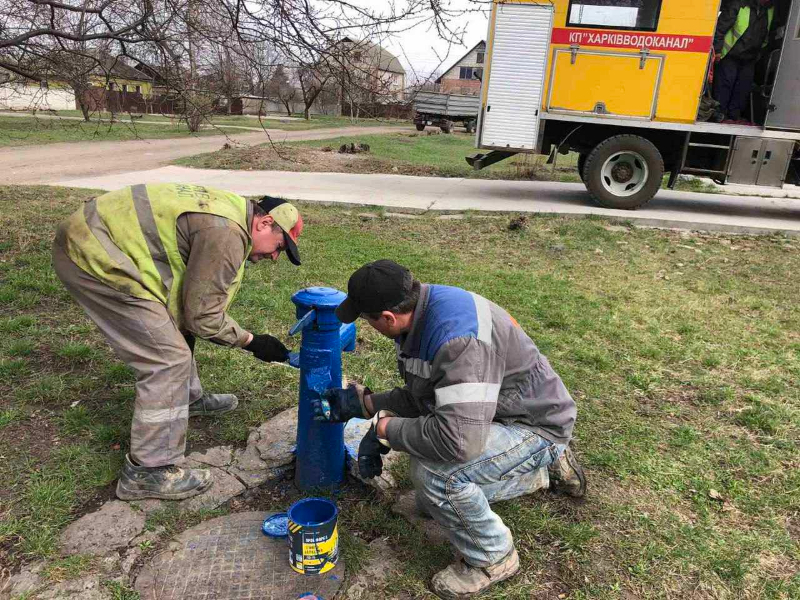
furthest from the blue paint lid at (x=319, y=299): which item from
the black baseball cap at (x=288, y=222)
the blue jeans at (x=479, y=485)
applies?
the blue jeans at (x=479, y=485)

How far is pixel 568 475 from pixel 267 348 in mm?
1429

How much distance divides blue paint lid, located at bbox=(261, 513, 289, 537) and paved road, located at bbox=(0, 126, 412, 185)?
6952mm

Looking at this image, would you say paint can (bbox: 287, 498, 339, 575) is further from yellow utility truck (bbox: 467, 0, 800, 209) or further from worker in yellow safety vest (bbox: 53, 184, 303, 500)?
yellow utility truck (bbox: 467, 0, 800, 209)

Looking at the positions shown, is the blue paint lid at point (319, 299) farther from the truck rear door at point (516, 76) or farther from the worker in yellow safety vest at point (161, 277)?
the truck rear door at point (516, 76)

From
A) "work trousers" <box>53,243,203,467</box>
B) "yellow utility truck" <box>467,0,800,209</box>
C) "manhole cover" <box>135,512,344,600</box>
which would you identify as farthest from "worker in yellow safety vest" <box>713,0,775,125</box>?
"manhole cover" <box>135,512,344,600</box>

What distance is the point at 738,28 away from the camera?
313 inches

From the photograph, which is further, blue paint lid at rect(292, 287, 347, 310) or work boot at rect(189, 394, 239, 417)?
work boot at rect(189, 394, 239, 417)

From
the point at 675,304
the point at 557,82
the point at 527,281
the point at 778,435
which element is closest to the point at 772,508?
the point at 778,435

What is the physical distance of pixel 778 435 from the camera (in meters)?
3.21

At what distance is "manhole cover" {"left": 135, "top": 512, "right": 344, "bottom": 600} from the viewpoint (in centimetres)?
214

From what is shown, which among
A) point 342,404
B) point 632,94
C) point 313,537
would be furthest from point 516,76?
point 313,537

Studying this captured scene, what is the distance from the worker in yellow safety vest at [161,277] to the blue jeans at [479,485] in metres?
1.05

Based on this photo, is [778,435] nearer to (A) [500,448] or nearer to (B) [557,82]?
(A) [500,448]

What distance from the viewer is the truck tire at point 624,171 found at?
842 cm
